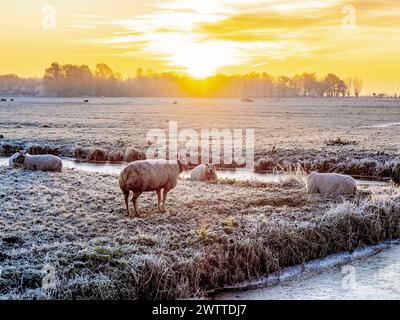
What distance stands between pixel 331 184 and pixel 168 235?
9189mm

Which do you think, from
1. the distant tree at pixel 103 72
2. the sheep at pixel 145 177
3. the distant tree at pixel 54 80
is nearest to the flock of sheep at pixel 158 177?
the sheep at pixel 145 177

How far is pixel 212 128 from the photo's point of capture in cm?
5150

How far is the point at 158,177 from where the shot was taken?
52.9ft

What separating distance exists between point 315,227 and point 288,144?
874 inches

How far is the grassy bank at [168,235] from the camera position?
36.0ft

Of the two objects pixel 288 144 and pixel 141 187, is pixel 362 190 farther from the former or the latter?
pixel 288 144

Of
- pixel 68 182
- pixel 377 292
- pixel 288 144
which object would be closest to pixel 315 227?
pixel 377 292

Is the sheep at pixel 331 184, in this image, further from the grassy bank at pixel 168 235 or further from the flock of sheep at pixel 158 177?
the grassy bank at pixel 168 235

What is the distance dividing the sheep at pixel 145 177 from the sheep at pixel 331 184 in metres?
6.34

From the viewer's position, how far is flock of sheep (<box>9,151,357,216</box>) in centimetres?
1535

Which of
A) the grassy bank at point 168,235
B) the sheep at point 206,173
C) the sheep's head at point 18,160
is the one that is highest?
the sheep's head at point 18,160

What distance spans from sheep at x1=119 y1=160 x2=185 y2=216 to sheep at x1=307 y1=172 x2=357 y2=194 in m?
6.34

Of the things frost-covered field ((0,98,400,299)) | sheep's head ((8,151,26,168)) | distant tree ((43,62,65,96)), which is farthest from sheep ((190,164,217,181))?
distant tree ((43,62,65,96))
